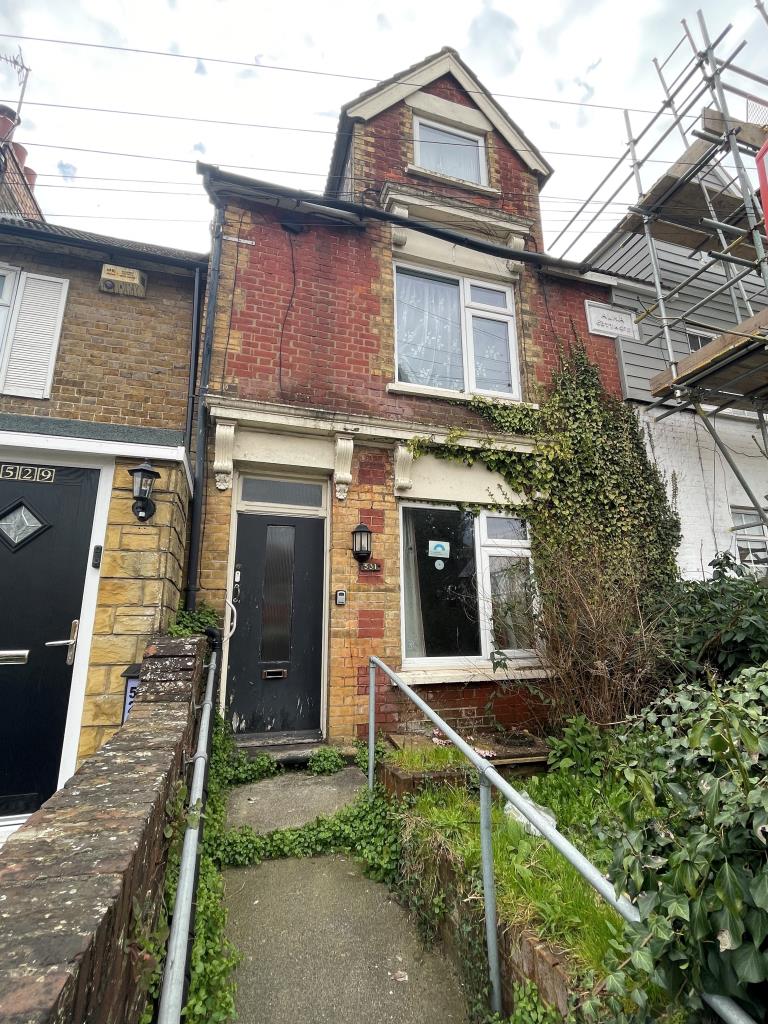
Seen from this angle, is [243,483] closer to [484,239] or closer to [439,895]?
[439,895]

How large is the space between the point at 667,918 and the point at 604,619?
3.46 m

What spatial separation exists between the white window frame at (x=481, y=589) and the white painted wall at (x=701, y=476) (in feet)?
8.48

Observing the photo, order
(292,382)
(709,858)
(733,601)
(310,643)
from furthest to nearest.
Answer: (292,382) < (310,643) < (733,601) < (709,858)

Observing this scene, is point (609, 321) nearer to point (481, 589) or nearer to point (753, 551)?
point (753, 551)

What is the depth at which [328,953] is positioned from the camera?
238 cm

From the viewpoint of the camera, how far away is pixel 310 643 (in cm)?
519

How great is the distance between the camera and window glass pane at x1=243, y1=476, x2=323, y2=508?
535cm

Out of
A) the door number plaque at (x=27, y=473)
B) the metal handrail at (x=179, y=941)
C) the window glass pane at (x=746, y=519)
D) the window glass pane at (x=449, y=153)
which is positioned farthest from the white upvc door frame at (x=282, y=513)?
the window glass pane at (x=746, y=519)

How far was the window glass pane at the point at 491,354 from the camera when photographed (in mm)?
6621

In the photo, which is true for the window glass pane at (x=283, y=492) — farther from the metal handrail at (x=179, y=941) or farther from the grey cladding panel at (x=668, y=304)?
the grey cladding panel at (x=668, y=304)

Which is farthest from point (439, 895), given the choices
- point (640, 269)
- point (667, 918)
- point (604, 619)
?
point (640, 269)

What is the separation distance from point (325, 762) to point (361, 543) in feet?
6.80

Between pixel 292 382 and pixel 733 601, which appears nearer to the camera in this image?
pixel 733 601

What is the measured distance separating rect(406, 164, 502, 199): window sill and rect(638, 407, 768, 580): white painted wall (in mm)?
3835
